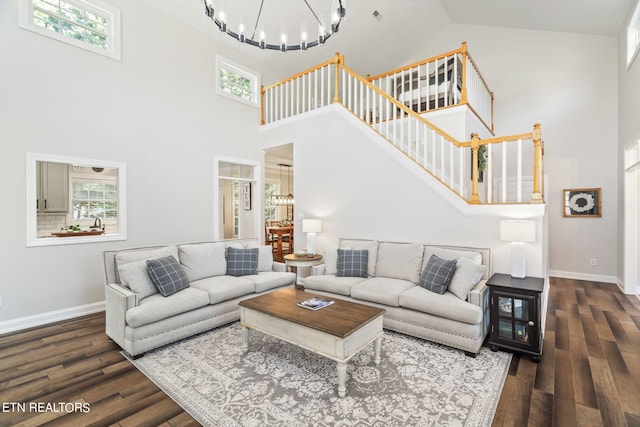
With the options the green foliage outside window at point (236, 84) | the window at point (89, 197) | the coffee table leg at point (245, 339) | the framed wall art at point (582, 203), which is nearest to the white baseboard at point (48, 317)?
the window at point (89, 197)

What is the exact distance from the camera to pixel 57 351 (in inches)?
119

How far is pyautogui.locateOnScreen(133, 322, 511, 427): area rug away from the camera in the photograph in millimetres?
2078

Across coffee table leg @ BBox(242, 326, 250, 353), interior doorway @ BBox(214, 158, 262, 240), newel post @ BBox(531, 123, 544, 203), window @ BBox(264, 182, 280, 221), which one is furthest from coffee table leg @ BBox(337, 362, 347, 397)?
window @ BBox(264, 182, 280, 221)

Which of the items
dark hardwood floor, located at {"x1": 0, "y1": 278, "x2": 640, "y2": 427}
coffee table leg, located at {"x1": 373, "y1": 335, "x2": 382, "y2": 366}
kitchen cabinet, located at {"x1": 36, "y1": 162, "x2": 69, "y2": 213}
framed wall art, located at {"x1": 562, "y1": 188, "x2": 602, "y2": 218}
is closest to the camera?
dark hardwood floor, located at {"x1": 0, "y1": 278, "x2": 640, "y2": 427}

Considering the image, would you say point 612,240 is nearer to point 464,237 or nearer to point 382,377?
point 464,237

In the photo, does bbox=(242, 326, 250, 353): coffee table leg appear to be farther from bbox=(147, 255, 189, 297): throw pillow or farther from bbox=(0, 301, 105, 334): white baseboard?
bbox=(0, 301, 105, 334): white baseboard

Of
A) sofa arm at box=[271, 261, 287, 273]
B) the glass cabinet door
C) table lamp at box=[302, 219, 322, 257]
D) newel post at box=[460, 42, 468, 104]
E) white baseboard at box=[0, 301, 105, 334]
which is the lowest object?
white baseboard at box=[0, 301, 105, 334]

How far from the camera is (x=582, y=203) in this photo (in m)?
5.97

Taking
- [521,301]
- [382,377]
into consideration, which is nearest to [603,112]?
[521,301]

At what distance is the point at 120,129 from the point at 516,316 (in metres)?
5.53

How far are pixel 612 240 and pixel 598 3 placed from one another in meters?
4.11

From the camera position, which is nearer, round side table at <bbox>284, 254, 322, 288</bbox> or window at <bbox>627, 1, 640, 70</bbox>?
window at <bbox>627, 1, 640, 70</bbox>

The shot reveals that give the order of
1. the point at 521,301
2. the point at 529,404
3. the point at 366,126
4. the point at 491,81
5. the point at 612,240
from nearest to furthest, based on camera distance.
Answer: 1. the point at 529,404
2. the point at 521,301
3. the point at 366,126
4. the point at 612,240
5. the point at 491,81

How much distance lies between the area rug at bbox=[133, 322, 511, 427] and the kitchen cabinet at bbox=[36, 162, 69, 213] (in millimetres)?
4547
